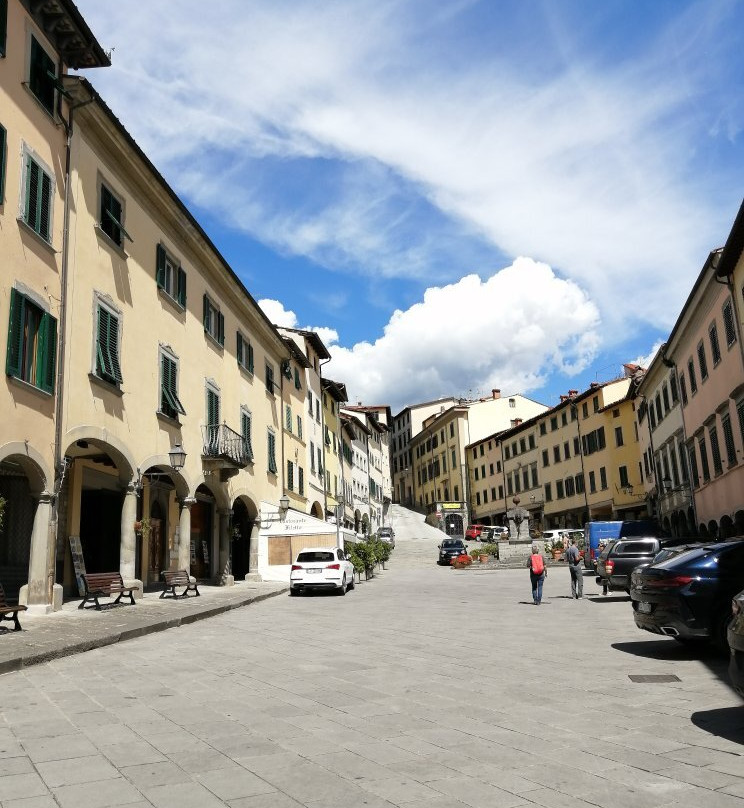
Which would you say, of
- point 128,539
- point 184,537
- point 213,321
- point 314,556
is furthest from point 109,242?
point 314,556

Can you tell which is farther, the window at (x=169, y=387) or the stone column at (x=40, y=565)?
the window at (x=169, y=387)

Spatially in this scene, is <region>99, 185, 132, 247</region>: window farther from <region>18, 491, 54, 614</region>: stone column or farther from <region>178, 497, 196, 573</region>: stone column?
<region>178, 497, 196, 573</region>: stone column

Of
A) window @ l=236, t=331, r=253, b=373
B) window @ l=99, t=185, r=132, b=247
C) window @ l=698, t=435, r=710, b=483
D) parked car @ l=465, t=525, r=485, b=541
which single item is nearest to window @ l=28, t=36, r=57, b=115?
window @ l=99, t=185, r=132, b=247

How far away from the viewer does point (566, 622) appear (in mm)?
15906

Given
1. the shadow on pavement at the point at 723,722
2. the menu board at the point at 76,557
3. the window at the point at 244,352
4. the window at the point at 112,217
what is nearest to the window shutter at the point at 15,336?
the window at the point at 112,217

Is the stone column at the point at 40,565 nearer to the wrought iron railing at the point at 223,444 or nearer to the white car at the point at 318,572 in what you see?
the wrought iron railing at the point at 223,444

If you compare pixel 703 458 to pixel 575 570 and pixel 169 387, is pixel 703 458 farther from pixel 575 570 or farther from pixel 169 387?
pixel 169 387

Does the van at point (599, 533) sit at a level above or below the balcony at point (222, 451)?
below

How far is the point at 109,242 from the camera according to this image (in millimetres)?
19453

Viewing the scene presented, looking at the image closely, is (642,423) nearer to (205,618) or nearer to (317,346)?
(317,346)

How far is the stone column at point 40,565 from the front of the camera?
15.7m

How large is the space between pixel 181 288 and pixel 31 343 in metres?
9.02

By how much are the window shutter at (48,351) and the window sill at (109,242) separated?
10.7ft

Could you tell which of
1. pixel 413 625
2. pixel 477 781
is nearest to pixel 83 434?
pixel 413 625
